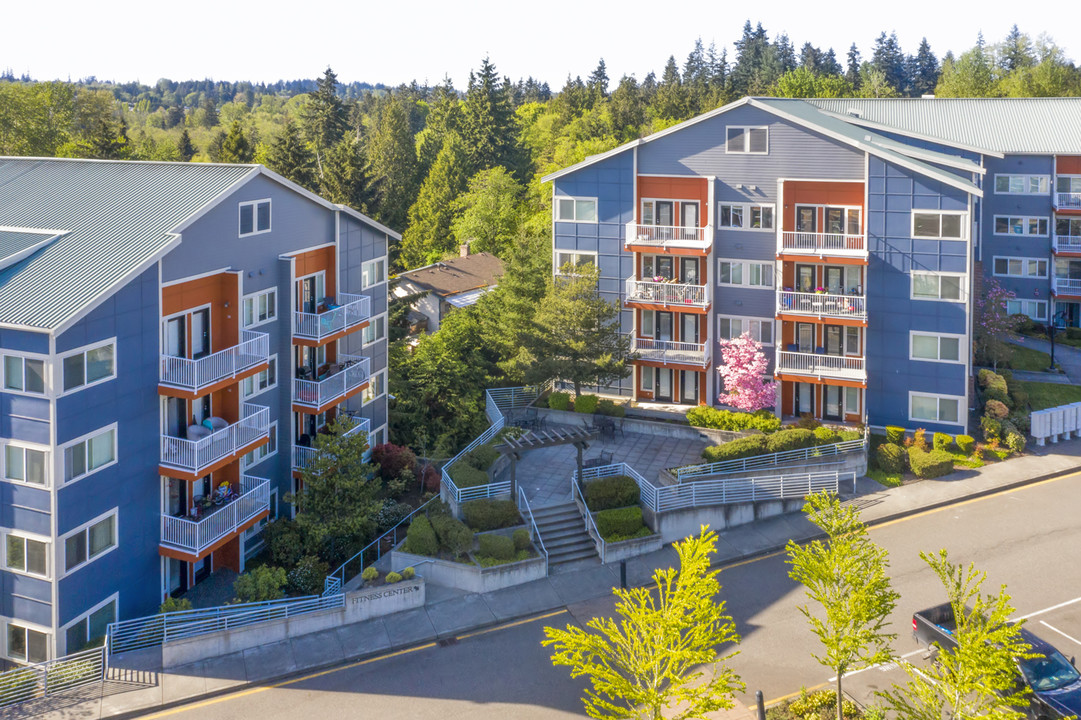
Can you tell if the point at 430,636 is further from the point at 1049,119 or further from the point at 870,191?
the point at 1049,119

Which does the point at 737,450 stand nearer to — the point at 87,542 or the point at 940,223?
the point at 940,223

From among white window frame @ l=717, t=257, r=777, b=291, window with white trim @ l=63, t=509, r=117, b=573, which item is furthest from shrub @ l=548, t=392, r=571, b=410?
window with white trim @ l=63, t=509, r=117, b=573

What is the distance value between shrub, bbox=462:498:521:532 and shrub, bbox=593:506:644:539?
2.80 metres

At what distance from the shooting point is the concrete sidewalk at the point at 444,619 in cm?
2383

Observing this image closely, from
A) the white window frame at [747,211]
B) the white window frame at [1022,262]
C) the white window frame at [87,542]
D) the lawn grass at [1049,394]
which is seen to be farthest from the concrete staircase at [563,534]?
the white window frame at [1022,262]

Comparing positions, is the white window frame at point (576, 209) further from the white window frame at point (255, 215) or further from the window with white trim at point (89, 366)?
the window with white trim at point (89, 366)

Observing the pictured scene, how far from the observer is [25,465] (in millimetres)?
24828

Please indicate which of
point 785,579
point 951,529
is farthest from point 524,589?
point 951,529

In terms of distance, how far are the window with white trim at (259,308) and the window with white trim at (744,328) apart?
19673 millimetres

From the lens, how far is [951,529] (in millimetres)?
32656

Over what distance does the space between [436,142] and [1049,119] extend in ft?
173

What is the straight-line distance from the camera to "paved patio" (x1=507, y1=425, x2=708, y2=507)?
115ft

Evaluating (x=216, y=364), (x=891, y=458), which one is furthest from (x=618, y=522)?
(x=216, y=364)

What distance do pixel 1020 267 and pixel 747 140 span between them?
26.7 m
